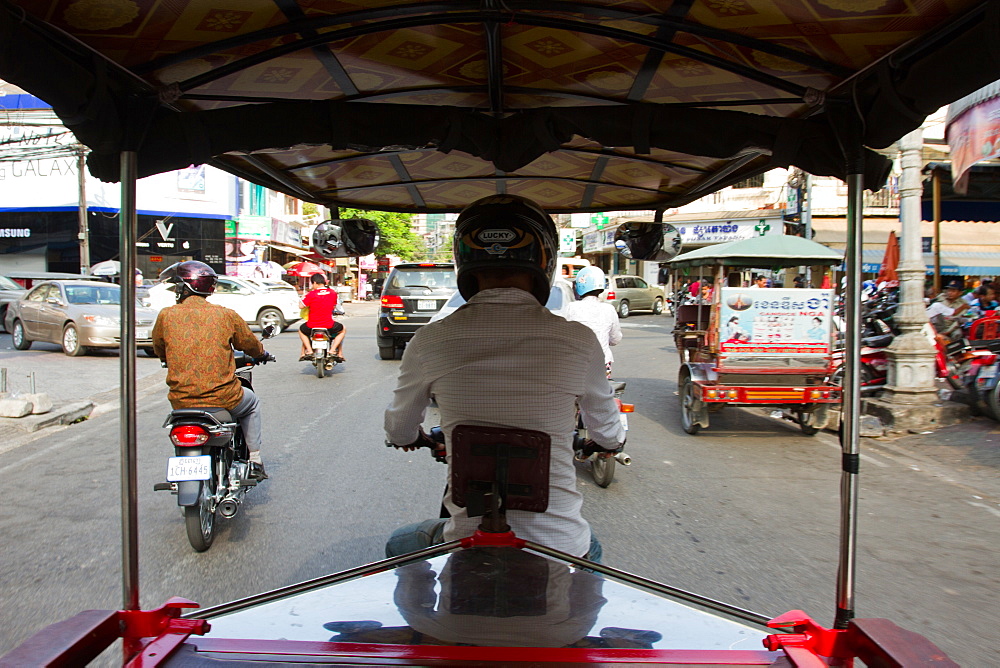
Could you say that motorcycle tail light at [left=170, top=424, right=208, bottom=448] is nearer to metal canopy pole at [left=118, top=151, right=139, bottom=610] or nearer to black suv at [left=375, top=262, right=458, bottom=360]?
metal canopy pole at [left=118, top=151, right=139, bottom=610]

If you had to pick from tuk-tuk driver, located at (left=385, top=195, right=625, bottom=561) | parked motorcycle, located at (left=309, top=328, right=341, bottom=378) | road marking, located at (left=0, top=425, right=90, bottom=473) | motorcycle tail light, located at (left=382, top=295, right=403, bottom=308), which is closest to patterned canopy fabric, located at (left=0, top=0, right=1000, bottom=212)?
tuk-tuk driver, located at (left=385, top=195, right=625, bottom=561)

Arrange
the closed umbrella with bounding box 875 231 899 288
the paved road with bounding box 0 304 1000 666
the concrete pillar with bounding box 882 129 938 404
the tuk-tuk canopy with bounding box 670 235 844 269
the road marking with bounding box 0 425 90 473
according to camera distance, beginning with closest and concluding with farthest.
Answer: the paved road with bounding box 0 304 1000 666 → the road marking with bounding box 0 425 90 473 → the concrete pillar with bounding box 882 129 938 404 → the tuk-tuk canopy with bounding box 670 235 844 269 → the closed umbrella with bounding box 875 231 899 288

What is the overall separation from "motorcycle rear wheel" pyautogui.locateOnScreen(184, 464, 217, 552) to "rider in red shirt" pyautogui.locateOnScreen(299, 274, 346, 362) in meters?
7.69

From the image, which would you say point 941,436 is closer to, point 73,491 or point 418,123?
point 418,123

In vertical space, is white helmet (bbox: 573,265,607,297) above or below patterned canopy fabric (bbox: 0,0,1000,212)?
below

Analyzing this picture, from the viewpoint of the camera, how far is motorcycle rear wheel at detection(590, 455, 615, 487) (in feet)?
19.4

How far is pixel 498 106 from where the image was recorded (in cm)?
294

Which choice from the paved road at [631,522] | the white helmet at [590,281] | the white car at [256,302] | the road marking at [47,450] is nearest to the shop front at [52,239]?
the white car at [256,302]

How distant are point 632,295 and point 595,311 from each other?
23.4 metres

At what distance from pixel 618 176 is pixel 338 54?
2.08 metres

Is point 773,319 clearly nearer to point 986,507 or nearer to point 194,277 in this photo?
point 986,507

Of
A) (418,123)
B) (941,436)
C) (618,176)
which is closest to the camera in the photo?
(418,123)

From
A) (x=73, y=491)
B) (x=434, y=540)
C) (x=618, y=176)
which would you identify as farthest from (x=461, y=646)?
(x=73, y=491)

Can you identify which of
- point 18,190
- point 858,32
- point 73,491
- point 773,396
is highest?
point 18,190
